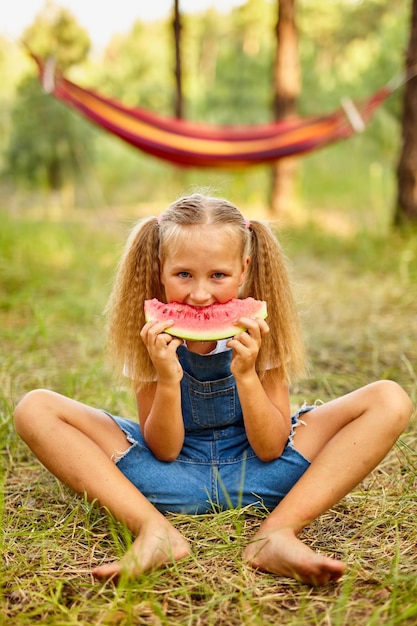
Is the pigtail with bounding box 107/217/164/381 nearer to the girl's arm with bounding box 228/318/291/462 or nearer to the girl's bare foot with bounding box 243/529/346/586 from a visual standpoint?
the girl's arm with bounding box 228/318/291/462

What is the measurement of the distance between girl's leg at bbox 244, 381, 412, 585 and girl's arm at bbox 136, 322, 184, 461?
1.18 feet

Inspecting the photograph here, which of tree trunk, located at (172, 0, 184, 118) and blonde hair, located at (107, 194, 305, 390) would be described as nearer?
blonde hair, located at (107, 194, 305, 390)

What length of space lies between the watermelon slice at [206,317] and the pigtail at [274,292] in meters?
0.16

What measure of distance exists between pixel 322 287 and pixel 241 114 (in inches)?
385

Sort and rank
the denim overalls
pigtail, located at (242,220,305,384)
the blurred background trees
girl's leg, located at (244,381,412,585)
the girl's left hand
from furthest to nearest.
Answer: the blurred background trees, pigtail, located at (242,220,305,384), the denim overalls, the girl's left hand, girl's leg, located at (244,381,412,585)

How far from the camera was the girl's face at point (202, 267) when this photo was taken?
1989 millimetres

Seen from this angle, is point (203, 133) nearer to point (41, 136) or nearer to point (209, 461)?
point (209, 461)

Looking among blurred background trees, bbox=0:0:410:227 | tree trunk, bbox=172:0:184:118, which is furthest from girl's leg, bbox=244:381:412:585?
tree trunk, bbox=172:0:184:118

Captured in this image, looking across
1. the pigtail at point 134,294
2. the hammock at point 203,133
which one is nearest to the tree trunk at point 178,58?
the hammock at point 203,133

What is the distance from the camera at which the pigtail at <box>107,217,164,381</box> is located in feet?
7.21

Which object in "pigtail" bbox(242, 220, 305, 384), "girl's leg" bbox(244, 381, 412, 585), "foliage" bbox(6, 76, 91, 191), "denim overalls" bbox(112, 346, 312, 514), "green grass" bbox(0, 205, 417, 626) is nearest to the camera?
"green grass" bbox(0, 205, 417, 626)

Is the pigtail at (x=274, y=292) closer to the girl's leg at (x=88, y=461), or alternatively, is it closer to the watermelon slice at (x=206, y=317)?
the watermelon slice at (x=206, y=317)

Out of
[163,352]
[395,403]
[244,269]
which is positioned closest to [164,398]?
[163,352]

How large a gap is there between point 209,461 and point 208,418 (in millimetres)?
131
